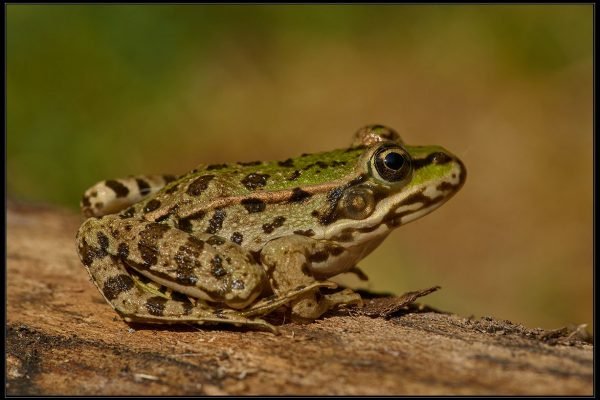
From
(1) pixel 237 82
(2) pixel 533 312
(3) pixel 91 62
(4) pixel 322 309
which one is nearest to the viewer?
(4) pixel 322 309

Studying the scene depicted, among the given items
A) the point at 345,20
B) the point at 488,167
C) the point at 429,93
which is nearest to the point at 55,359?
the point at 488,167

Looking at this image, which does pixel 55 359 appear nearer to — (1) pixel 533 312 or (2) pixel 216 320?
(2) pixel 216 320

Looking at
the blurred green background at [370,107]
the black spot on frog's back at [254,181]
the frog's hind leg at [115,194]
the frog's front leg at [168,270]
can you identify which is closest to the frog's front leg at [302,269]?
the frog's front leg at [168,270]

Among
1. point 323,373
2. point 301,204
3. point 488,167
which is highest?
point 488,167

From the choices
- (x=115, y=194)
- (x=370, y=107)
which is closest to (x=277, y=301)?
(x=115, y=194)

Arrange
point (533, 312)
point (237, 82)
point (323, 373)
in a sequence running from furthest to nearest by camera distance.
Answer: point (237, 82) < point (533, 312) < point (323, 373)

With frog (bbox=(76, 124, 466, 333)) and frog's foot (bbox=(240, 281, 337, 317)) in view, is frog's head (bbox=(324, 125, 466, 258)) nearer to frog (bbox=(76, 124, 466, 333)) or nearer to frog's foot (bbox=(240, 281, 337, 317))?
frog (bbox=(76, 124, 466, 333))

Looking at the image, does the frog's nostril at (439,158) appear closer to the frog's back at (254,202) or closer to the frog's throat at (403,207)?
the frog's throat at (403,207)
